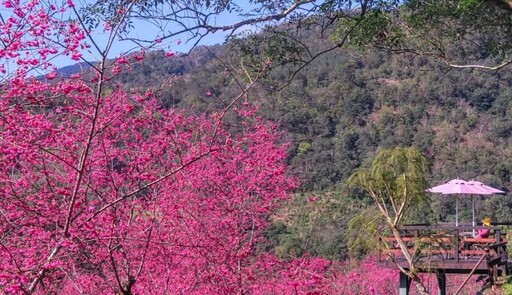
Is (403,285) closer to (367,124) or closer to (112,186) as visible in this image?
(112,186)

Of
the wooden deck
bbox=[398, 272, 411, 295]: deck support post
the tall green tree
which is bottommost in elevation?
bbox=[398, 272, 411, 295]: deck support post

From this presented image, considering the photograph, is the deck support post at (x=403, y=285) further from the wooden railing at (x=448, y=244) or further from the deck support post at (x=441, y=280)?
the deck support post at (x=441, y=280)

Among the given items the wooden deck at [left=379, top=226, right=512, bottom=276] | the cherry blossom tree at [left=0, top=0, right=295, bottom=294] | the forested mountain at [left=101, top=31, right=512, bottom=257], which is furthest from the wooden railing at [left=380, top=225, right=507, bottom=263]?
the forested mountain at [left=101, top=31, right=512, bottom=257]

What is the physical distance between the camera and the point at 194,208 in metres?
7.68

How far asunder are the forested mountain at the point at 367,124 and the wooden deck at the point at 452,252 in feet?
36.2

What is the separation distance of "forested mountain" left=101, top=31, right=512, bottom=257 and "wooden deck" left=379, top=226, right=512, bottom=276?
1105 centimetres

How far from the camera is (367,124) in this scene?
32750 millimetres

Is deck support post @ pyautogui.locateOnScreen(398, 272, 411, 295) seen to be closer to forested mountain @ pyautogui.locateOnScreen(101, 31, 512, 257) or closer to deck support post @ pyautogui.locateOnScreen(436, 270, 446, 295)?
deck support post @ pyautogui.locateOnScreen(436, 270, 446, 295)

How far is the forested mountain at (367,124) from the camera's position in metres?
23.7

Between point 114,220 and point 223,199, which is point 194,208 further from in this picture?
point 114,220

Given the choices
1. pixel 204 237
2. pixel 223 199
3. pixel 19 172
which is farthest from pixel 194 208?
pixel 19 172

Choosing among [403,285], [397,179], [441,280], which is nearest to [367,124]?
[441,280]

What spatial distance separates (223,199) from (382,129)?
24.3 meters

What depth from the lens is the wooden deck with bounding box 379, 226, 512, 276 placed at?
7.40 m
